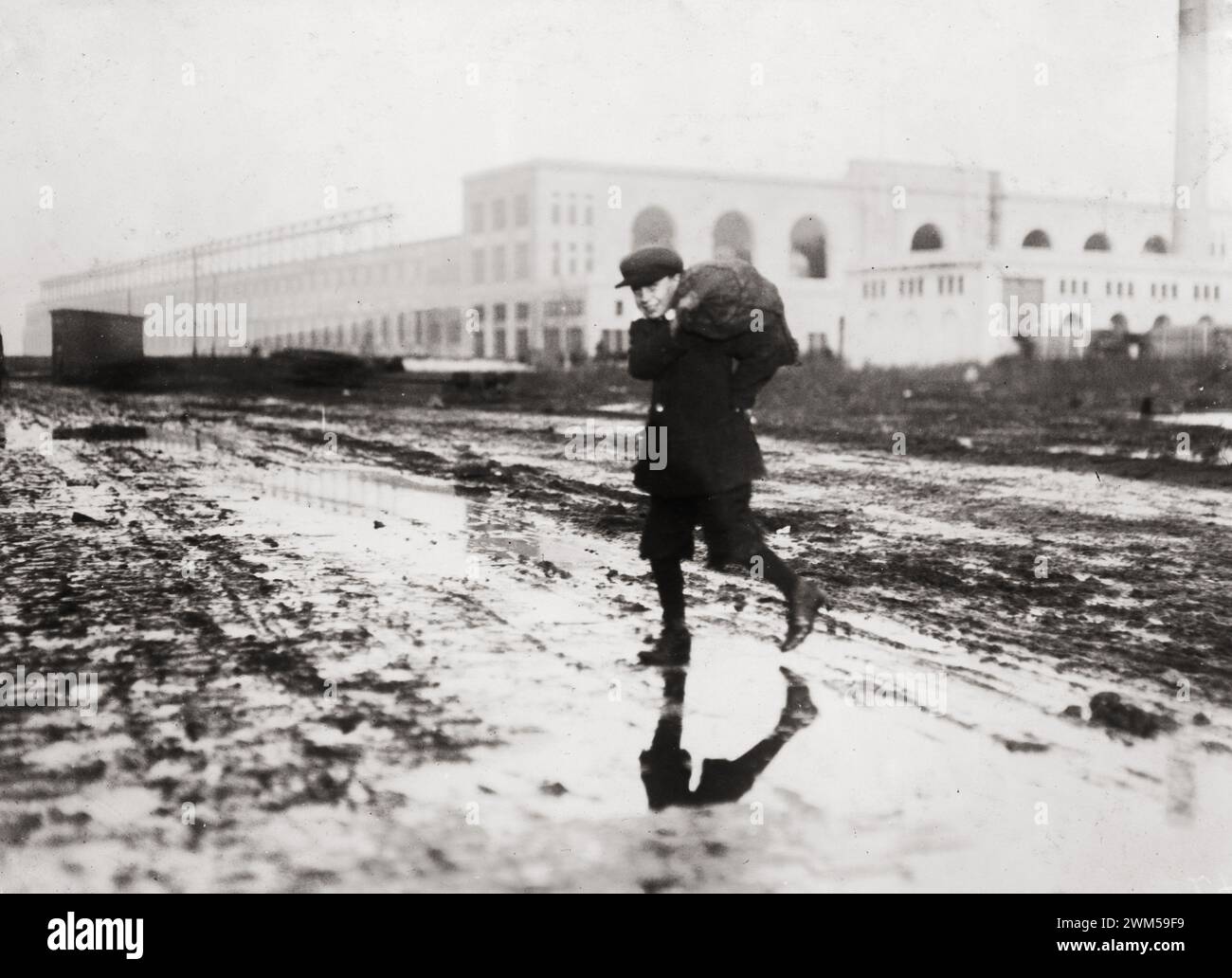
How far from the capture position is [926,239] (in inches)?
2596

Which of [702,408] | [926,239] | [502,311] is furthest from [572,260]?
[702,408]

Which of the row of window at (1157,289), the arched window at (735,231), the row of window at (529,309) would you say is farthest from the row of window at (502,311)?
the row of window at (1157,289)

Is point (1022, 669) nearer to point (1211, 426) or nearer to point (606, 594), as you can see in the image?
point (606, 594)

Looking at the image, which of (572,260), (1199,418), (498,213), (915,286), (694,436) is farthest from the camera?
(498,213)

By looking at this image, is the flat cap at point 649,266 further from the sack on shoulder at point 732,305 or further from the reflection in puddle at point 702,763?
the reflection in puddle at point 702,763

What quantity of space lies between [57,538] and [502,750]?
5.16 m

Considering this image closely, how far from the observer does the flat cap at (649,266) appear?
4410 mm

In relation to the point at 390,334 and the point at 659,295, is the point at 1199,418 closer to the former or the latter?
→ the point at 659,295

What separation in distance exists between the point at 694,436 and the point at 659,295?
537mm

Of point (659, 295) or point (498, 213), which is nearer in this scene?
point (659, 295)

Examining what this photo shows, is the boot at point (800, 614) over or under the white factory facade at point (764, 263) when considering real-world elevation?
under

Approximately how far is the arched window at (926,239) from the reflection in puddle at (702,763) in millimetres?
63643

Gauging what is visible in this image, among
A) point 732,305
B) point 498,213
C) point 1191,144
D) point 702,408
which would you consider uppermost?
point 498,213

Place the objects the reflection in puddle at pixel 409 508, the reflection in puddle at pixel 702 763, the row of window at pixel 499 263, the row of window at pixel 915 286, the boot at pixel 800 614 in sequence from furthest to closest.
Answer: the row of window at pixel 499 263 < the row of window at pixel 915 286 < the reflection in puddle at pixel 409 508 < the boot at pixel 800 614 < the reflection in puddle at pixel 702 763
